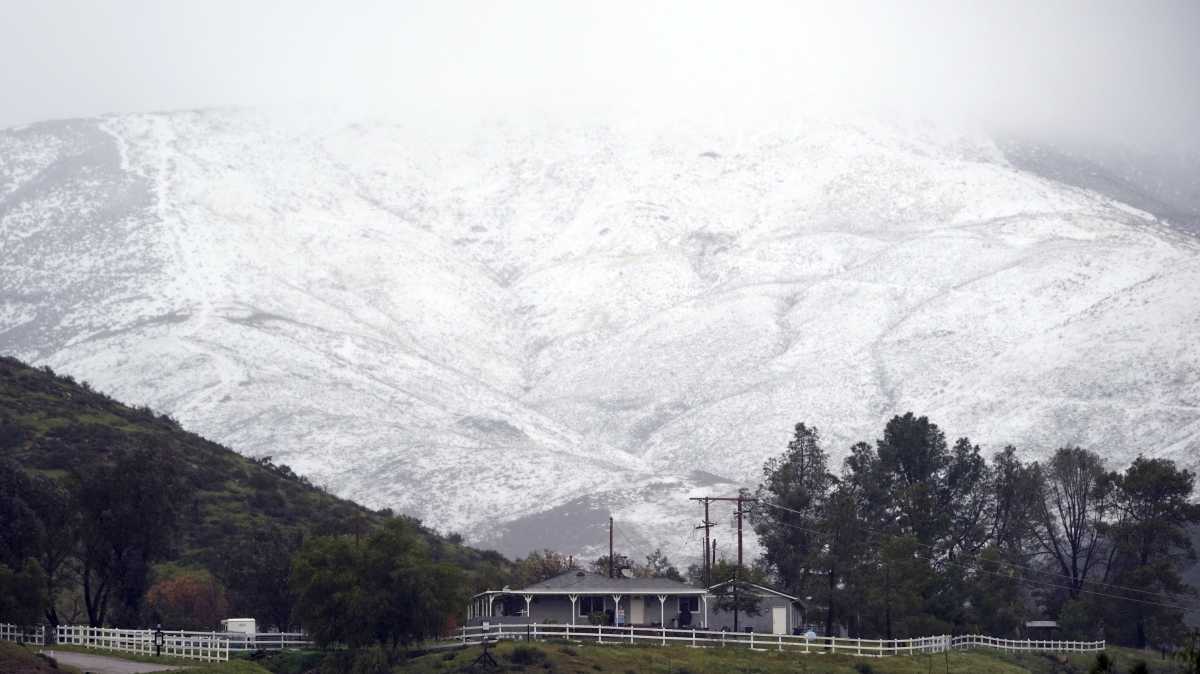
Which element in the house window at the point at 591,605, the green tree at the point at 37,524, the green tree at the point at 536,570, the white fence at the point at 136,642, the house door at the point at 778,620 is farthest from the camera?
the green tree at the point at 536,570

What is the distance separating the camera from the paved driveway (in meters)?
59.0

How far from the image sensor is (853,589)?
93125mm

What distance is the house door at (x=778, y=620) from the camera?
91938 mm

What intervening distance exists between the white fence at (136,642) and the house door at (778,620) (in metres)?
33.3

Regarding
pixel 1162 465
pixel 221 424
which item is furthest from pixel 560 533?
pixel 1162 465

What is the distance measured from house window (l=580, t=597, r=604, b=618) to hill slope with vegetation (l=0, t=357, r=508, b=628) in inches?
265

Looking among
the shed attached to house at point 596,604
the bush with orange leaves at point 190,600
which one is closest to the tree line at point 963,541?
the shed attached to house at point 596,604

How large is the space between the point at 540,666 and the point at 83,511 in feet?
72.7

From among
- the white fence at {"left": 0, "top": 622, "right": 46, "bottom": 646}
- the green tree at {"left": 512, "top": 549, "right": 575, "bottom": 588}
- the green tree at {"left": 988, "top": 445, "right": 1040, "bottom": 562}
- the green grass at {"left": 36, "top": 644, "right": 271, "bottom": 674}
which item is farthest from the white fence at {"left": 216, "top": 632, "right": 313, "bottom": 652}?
the green tree at {"left": 988, "top": 445, "right": 1040, "bottom": 562}

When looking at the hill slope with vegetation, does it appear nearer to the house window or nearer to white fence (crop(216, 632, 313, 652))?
white fence (crop(216, 632, 313, 652))

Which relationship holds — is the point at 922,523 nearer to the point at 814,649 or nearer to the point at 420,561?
the point at 814,649

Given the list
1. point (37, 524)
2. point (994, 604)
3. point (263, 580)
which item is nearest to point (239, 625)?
point (263, 580)

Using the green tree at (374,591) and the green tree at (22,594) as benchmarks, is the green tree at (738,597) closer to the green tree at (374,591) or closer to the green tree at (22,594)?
the green tree at (374,591)

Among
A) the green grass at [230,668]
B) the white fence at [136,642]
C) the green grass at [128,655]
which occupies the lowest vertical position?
the green grass at [230,668]
